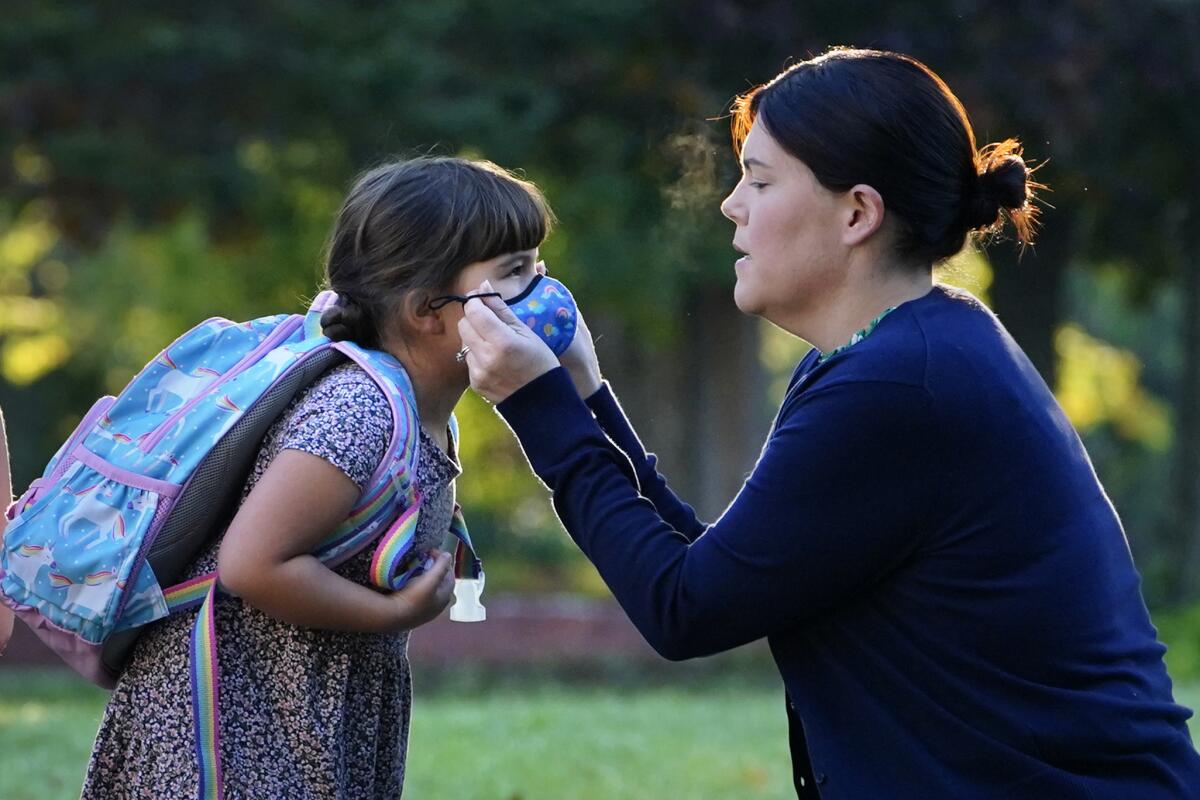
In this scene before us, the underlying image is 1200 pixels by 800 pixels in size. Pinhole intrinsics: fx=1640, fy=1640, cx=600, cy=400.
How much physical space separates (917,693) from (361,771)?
3.36 ft

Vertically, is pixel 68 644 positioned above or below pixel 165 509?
below

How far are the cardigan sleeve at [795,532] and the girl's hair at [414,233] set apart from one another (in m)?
0.62

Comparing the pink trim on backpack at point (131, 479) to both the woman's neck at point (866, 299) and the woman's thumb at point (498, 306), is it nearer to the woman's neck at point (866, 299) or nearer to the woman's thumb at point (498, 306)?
the woman's thumb at point (498, 306)

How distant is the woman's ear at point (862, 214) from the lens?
8.99ft

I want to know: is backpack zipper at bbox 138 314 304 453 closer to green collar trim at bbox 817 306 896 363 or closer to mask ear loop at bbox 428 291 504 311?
mask ear loop at bbox 428 291 504 311

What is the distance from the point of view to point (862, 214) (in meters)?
2.77

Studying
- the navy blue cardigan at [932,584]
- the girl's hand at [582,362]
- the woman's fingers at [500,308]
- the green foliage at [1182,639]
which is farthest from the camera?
the green foliage at [1182,639]

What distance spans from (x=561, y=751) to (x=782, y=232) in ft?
15.9

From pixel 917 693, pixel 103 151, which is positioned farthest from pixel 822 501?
pixel 103 151

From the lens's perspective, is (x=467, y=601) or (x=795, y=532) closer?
(x=795, y=532)

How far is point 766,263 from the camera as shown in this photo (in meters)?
2.84

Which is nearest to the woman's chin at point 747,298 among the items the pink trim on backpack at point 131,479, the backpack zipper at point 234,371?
the backpack zipper at point 234,371

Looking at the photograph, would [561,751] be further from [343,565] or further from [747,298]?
[747,298]

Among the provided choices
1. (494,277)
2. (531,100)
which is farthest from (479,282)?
(531,100)
